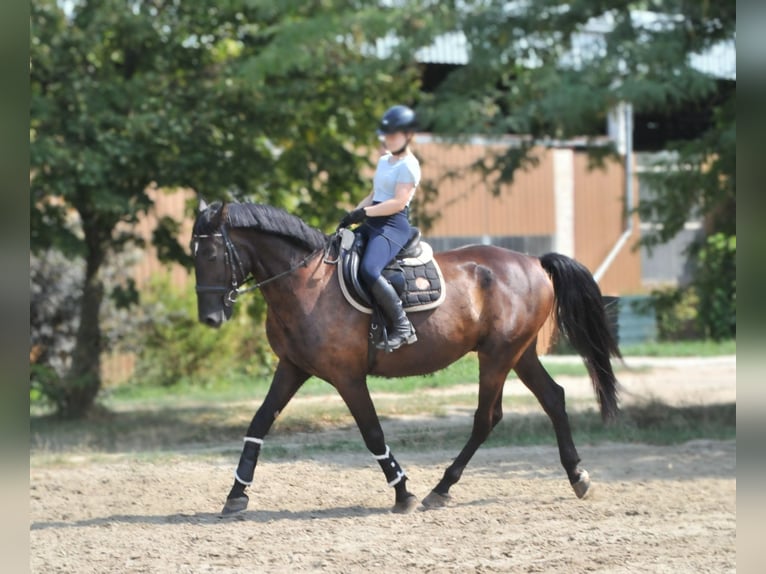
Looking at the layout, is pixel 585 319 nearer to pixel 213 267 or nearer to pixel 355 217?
pixel 355 217

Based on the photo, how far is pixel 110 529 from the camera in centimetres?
698

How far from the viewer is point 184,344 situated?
1719 cm

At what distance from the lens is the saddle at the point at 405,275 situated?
281 inches

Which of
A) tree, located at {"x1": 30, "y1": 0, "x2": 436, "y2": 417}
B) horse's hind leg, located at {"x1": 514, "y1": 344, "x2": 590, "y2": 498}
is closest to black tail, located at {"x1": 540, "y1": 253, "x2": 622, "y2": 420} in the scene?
horse's hind leg, located at {"x1": 514, "y1": 344, "x2": 590, "y2": 498}

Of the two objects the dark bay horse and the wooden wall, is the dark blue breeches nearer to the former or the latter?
the dark bay horse

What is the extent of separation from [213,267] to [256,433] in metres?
1.22

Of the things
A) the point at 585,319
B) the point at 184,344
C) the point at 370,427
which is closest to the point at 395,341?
the point at 370,427

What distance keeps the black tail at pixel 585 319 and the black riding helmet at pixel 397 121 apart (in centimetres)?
202

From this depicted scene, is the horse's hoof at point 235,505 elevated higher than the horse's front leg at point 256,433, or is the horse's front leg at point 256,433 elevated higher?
the horse's front leg at point 256,433

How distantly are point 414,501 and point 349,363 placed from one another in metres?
1.12

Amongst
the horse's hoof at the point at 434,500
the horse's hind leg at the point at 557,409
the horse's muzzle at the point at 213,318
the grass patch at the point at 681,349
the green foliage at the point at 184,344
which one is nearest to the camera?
the horse's muzzle at the point at 213,318

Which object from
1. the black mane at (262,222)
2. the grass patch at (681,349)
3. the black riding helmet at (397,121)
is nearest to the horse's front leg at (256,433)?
the black mane at (262,222)

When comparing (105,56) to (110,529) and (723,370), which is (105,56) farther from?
(723,370)

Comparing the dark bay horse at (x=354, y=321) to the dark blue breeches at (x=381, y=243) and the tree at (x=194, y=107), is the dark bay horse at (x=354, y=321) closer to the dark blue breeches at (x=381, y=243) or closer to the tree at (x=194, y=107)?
the dark blue breeches at (x=381, y=243)
